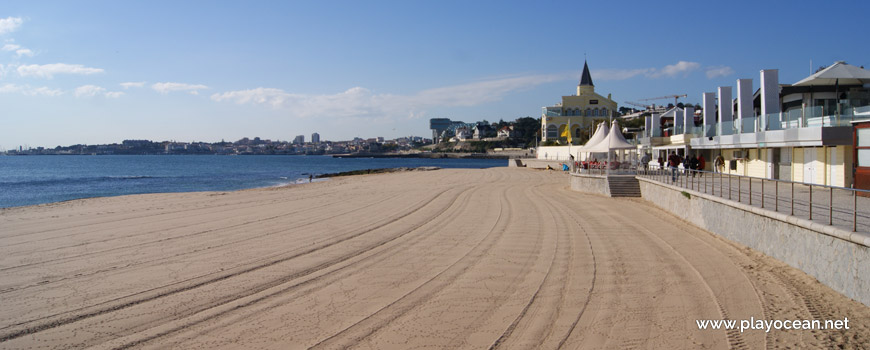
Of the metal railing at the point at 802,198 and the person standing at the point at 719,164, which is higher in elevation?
the person standing at the point at 719,164

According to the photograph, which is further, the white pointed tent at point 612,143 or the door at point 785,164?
the white pointed tent at point 612,143

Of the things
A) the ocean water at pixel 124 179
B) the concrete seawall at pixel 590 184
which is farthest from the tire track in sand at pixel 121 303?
the ocean water at pixel 124 179

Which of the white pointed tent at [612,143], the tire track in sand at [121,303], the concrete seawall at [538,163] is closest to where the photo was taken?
the tire track in sand at [121,303]

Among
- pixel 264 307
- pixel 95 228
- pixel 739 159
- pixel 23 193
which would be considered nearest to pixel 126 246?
pixel 95 228

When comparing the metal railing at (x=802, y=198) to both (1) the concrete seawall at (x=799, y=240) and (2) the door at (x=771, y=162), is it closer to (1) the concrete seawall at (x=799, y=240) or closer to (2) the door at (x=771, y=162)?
(1) the concrete seawall at (x=799, y=240)

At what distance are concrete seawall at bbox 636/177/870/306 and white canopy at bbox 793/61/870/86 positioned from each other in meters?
8.44

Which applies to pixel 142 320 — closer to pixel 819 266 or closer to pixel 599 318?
pixel 599 318

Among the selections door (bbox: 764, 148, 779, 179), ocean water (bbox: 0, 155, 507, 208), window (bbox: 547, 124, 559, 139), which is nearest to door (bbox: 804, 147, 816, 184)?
door (bbox: 764, 148, 779, 179)

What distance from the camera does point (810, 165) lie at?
17.0 meters

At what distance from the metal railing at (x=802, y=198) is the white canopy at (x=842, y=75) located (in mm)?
7209

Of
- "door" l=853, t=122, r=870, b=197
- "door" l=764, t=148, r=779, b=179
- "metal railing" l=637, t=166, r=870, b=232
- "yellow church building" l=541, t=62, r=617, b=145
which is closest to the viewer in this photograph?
"metal railing" l=637, t=166, r=870, b=232

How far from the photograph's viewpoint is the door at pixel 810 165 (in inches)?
663

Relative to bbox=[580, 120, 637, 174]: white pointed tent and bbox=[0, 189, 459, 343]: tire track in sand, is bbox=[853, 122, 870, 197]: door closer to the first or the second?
bbox=[580, 120, 637, 174]: white pointed tent

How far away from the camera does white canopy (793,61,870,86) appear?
60.6 ft
